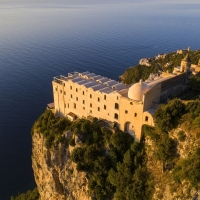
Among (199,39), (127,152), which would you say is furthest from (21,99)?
(199,39)

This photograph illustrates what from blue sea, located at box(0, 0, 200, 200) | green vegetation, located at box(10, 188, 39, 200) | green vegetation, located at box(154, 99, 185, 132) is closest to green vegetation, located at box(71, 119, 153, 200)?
green vegetation, located at box(154, 99, 185, 132)

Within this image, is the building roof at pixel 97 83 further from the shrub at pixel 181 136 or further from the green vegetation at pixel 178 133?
the shrub at pixel 181 136

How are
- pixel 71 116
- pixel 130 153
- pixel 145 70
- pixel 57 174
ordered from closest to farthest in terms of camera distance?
1. pixel 130 153
2. pixel 57 174
3. pixel 71 116
4. pixel 145 70

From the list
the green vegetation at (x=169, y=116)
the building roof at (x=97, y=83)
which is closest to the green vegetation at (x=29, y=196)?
the building roof at (x=97, y=83)

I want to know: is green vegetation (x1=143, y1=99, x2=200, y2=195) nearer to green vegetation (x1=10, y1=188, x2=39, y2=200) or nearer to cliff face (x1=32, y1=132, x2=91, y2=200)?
cliff face (x1=32, y1=132, x2=91, y2=200)

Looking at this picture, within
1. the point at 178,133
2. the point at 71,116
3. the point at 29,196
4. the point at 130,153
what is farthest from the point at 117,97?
the point at 29,196

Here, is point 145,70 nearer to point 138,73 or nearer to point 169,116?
point 138,73
